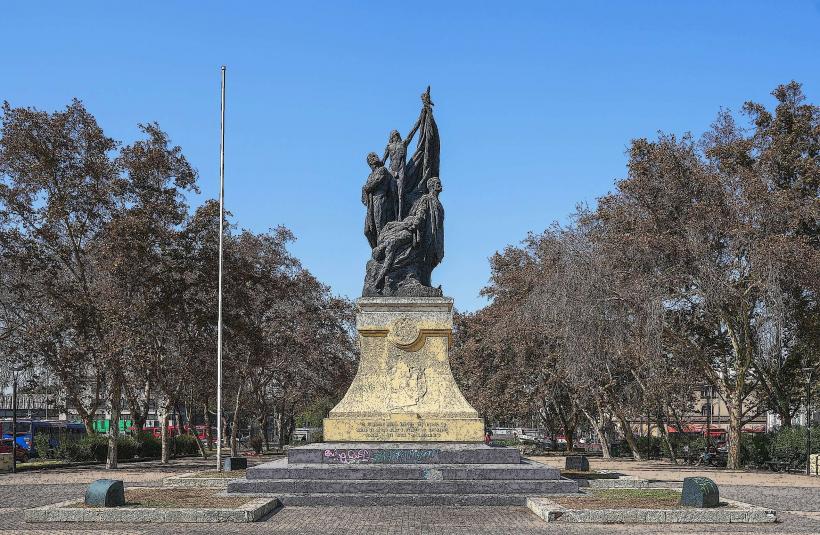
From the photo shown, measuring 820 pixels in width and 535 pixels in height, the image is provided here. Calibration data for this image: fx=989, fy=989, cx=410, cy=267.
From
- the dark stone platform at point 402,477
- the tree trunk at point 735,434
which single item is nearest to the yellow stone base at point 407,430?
the dark stone platform at point 402,477

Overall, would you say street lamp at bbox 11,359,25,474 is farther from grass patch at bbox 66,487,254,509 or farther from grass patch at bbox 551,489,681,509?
grass patch at bbox 551,489,681,509

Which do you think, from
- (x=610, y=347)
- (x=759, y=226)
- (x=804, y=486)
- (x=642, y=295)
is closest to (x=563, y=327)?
(x=610, y=347)

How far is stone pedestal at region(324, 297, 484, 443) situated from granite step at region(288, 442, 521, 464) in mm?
818

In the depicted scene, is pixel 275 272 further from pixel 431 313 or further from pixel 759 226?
pixel 431 313

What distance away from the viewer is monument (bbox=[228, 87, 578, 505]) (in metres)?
17.2

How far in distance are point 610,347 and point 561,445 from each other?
1278 inches

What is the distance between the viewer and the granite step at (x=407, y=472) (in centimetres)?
1753

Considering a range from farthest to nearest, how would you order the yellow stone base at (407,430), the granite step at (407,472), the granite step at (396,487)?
the yellow stone base at (407,430)
the granite step at (407,472)
the granite step at (396,487)

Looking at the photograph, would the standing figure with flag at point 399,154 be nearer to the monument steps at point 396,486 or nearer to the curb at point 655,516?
the monument steps at point 396,486

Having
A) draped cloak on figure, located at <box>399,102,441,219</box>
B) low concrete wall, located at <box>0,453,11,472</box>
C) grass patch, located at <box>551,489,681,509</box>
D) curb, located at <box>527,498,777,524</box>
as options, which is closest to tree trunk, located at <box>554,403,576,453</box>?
low concrete wall, located at <box>0,453,11,472</box>

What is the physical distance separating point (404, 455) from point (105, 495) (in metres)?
5.50

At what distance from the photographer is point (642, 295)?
3184 centimetres

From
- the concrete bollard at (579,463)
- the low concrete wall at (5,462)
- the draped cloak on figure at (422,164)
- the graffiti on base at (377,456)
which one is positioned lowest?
the low concrete wall at (5,462)

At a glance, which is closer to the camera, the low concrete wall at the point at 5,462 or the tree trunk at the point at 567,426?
the low concrete wall at the point at 5,462
